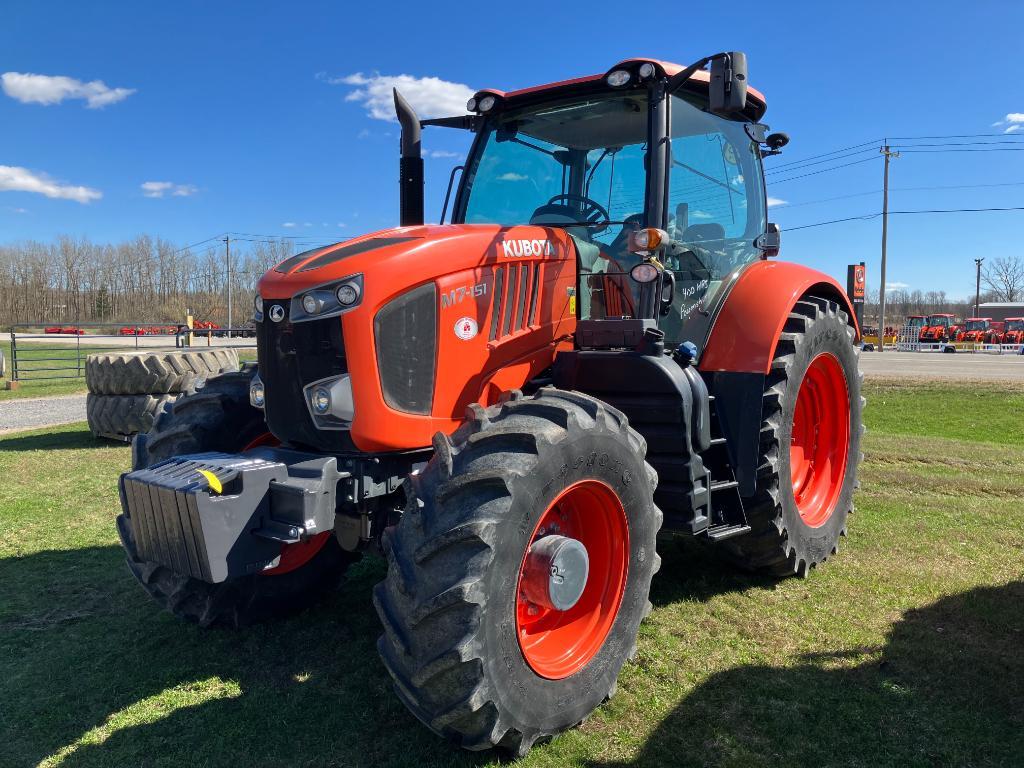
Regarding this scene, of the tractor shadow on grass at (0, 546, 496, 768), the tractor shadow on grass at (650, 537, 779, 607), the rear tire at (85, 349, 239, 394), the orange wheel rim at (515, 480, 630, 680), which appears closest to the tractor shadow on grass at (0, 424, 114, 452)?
the rear tire at (85, 349, 239, 394)

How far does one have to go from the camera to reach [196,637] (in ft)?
12.4

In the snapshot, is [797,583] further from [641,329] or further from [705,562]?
[641,329]

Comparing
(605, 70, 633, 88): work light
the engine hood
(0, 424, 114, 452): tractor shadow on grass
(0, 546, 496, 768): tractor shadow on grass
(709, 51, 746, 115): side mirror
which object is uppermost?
(605, 70, 633, 88): work light

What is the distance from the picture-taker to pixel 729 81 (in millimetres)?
3385

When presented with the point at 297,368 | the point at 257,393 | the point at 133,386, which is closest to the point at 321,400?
the point at 297,368

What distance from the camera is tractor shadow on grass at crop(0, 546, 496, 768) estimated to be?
9.09 feet

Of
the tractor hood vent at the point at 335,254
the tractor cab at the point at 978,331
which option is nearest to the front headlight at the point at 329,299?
the tractor hood vent at the point at 335,254

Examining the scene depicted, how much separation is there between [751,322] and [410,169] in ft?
6.83

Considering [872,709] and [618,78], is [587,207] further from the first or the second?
[872,709]

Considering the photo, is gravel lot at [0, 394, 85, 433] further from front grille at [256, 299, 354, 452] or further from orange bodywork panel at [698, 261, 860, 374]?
orange bodywork panel at [698, 261, 860, 374]

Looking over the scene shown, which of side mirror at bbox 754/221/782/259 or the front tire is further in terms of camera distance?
side mirror at bbox 754/221/782/259

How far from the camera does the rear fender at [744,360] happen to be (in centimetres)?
405

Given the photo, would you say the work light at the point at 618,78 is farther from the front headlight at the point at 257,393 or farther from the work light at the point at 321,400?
the front headlight at the point at 257,393

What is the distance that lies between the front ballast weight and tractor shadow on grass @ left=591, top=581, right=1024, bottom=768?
1.41 m
